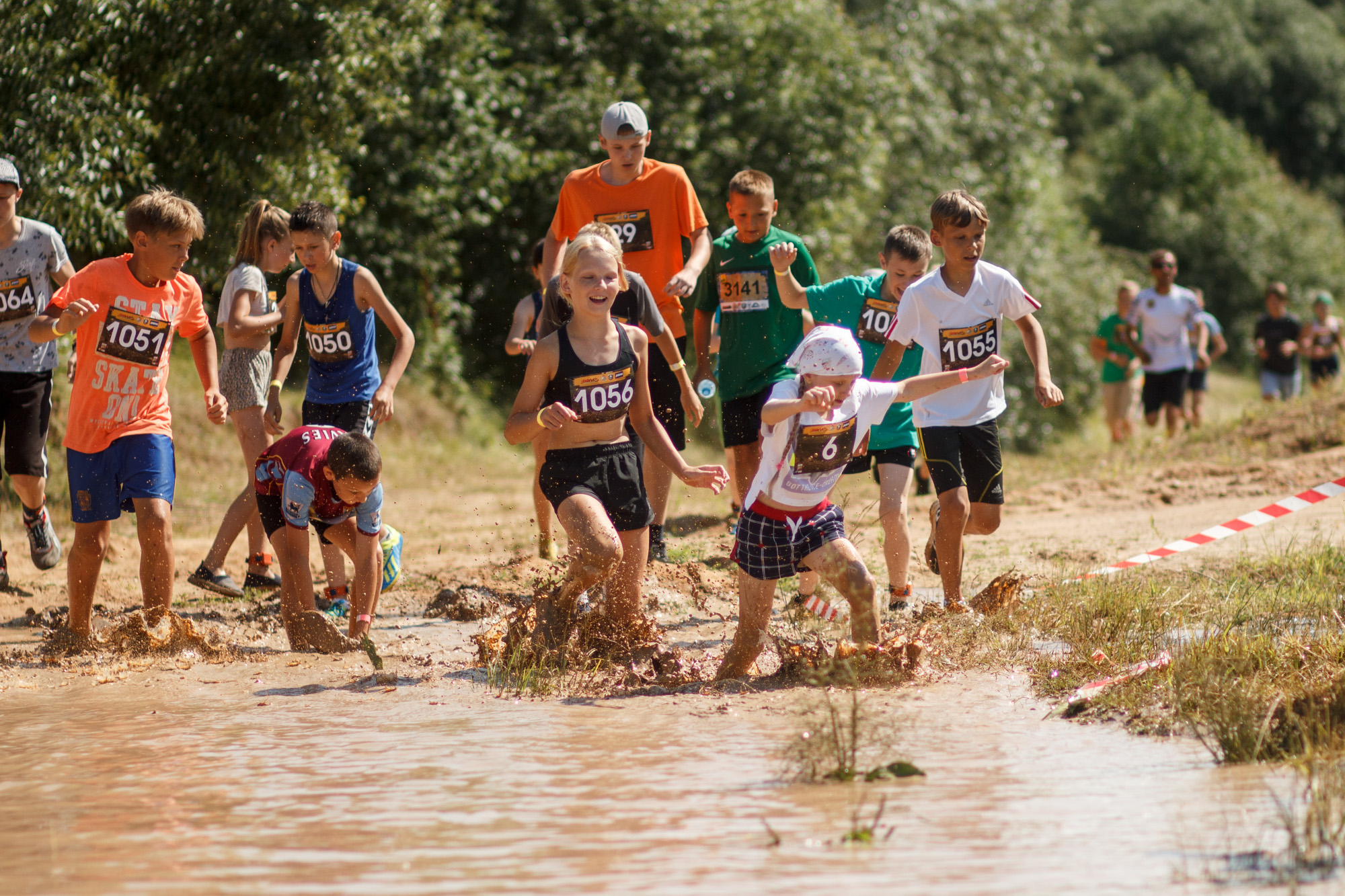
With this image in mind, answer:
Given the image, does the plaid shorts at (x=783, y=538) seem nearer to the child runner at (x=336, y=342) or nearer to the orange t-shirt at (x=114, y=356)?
the child runner at (x=336, y=342)

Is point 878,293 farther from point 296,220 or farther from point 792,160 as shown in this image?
point 792,160

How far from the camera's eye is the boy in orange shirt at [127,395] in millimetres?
6094

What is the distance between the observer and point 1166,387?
48.5 ft

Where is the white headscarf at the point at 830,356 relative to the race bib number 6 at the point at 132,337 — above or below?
below

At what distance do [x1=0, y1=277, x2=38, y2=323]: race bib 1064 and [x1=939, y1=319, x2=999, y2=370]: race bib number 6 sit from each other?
16.0 ft

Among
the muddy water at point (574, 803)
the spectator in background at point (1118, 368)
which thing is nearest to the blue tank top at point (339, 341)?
the muddy water at point (574, 803)

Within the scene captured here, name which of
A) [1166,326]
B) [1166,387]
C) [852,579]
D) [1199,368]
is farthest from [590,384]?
[1199,368]

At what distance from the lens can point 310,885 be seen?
3.16 metres

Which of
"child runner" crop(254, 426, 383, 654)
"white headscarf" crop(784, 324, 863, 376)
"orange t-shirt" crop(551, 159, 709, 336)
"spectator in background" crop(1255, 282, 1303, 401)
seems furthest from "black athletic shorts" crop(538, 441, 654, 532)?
"spectator in background" crop(1255, 282, 1303, 401)

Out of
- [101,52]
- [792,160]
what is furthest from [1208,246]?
[101,52]

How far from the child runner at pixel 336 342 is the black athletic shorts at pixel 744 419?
178 centimetres

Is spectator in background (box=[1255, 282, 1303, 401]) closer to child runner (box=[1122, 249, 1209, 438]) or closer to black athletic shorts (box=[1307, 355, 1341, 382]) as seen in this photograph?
black athletic shorts (box=[1307, 355, 1341, 382])

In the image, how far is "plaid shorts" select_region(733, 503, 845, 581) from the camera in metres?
5.21

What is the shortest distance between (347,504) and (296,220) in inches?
62.7
